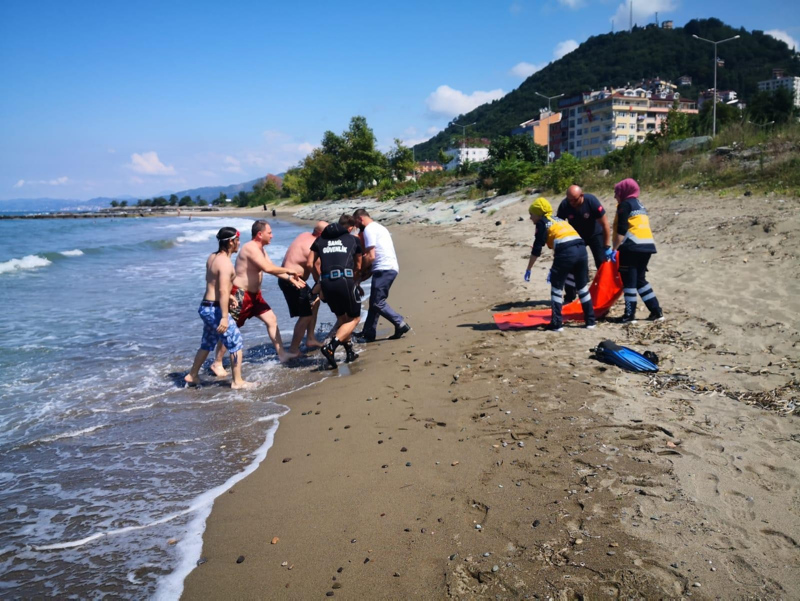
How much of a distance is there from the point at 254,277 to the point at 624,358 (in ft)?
14.6

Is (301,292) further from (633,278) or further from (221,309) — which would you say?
(633,278)

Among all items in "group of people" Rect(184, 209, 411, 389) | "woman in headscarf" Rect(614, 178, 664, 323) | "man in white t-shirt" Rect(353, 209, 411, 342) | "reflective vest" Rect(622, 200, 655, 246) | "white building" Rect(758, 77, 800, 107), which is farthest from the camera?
"white building" Rect(758, 77, 800, 107)

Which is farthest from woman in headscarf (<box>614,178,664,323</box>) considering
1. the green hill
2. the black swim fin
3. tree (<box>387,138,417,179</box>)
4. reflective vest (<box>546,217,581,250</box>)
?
the green hill

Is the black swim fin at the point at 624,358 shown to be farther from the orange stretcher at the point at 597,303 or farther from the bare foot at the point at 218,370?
the bare foot at the point at 218,370

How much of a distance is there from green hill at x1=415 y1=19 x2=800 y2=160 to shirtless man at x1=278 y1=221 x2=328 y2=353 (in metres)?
136

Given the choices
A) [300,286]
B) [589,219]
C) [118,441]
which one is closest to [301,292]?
[300,286]

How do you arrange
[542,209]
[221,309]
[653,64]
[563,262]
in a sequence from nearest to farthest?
[221,309] → [563,262] → [542,209] → [653,64]

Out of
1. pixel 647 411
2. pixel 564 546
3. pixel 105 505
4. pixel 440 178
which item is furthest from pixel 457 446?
pixel 440 178

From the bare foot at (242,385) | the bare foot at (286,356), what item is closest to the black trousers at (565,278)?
the bare foot at (286,356)

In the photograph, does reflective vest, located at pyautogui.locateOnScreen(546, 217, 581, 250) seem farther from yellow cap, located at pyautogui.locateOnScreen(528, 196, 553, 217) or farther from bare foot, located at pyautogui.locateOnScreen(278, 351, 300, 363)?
bare foot, located at pyautogui.locateOnScreen(278, 351, 300, 363)

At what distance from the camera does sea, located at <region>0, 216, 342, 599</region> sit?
3174mm

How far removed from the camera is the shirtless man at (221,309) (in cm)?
607

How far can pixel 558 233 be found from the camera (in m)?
6.98

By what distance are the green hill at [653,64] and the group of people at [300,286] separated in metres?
136
